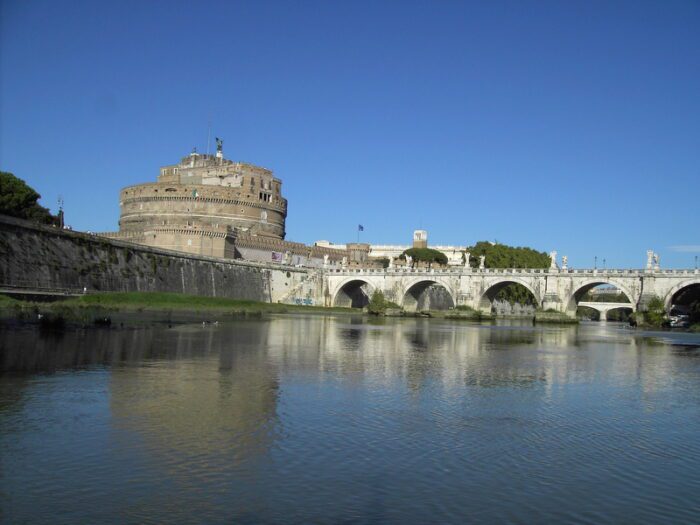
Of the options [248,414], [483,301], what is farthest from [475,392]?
[483,301]

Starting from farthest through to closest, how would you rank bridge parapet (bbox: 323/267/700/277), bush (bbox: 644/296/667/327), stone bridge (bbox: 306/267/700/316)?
stone bridge (bbox: 306/267/700/316) < bridge parapet (bbox: 323/267/700/277) < bush (bbox: 644/296/667/327)

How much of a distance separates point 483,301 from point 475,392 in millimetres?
55289

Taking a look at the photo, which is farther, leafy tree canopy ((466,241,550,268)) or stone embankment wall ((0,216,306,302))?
leafy tree canopy ((466,241,550,268))

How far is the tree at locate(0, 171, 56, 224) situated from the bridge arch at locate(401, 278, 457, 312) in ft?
125

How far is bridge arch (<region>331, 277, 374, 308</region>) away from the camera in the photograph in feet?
264

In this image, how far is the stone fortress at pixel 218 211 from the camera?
2921 inches

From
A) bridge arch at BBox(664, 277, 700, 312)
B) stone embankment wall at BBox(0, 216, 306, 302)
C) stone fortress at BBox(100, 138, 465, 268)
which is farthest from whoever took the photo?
stone fortress at BBox(100, 138, 465, 268)

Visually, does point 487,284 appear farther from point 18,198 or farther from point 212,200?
point 18,198

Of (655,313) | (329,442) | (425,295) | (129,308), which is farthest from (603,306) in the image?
(329,442)

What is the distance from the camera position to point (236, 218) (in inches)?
3324

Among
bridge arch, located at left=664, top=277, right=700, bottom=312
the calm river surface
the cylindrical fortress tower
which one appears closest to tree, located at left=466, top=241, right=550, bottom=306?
the cylindrical fortress tower

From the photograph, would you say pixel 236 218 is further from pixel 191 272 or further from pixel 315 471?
pixel 315 471

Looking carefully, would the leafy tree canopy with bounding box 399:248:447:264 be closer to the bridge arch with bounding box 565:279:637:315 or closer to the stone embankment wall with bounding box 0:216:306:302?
the stone embankment wall with bounding box 0:216:306:302

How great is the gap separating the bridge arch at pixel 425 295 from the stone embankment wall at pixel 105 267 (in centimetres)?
1607
